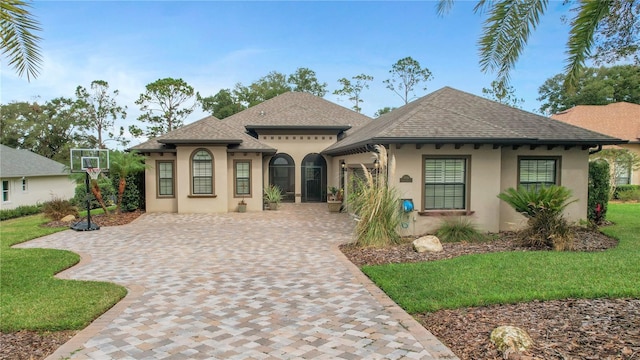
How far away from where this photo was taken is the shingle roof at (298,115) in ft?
70.4

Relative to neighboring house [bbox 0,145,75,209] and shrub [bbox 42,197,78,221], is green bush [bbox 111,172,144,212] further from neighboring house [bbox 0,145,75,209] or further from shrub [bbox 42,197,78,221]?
neighboring house [bbox 0,145,75,209]

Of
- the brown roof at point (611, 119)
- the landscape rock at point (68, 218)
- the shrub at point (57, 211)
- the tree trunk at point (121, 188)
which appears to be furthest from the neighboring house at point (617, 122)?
the shrub at point (57, 211)

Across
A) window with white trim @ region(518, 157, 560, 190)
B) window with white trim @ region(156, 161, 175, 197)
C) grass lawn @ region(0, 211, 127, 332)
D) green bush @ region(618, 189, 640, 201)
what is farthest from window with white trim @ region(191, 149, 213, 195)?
green bush @ region(618, 189, 640, 201)

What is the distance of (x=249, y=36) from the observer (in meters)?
16.1

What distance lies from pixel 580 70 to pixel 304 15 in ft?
30.4

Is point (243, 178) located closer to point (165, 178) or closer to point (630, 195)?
point (165, 178)

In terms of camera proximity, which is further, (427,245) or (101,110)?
(101,110)

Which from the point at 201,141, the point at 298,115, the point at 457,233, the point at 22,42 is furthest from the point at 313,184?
the point at 22,42

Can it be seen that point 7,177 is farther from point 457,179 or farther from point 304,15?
point 457,179

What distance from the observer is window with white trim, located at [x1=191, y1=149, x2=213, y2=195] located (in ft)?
55.9

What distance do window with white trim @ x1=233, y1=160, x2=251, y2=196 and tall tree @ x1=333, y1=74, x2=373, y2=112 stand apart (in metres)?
25.5

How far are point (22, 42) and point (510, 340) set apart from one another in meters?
6.49

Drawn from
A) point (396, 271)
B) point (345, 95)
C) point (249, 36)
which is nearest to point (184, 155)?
point (249, 36)

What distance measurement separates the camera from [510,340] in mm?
4090
